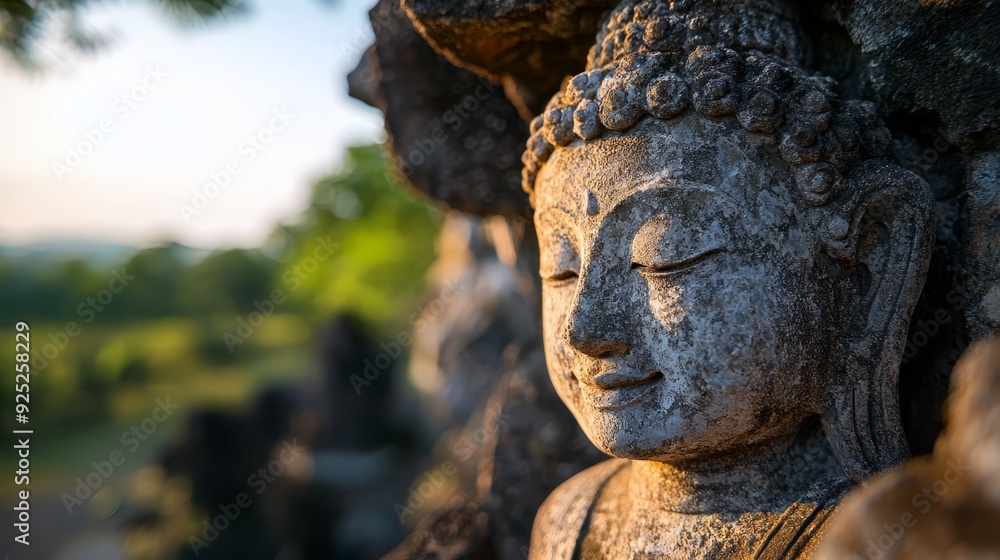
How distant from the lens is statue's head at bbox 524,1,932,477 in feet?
5.12

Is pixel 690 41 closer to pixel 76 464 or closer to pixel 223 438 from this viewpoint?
pixel 223 438

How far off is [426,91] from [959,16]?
1.77 metres

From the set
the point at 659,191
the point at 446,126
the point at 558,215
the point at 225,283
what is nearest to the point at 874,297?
the point at 659,191

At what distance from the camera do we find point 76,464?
26.6 ft

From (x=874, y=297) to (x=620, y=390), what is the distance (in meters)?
0.59

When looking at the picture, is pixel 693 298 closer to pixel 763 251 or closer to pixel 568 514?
pixel 763 251

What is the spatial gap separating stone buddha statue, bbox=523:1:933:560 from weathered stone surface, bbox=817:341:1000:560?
2.01 feet

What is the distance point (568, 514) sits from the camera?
2.02 metres

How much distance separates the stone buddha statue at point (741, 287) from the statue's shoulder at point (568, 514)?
0.28 m

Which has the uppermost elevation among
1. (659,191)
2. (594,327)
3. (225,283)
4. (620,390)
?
(225,283)

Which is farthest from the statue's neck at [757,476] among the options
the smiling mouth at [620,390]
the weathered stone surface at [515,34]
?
the weathered stone surface at [515,34]

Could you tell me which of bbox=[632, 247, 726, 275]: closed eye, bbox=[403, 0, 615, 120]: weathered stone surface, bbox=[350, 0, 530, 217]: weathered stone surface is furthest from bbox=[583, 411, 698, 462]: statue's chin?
bbox=[350, 0, 530, 217]: weathered stone surface

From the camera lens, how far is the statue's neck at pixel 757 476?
168cm

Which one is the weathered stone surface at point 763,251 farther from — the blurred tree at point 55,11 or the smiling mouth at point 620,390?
the blurred tree at point 55,11
